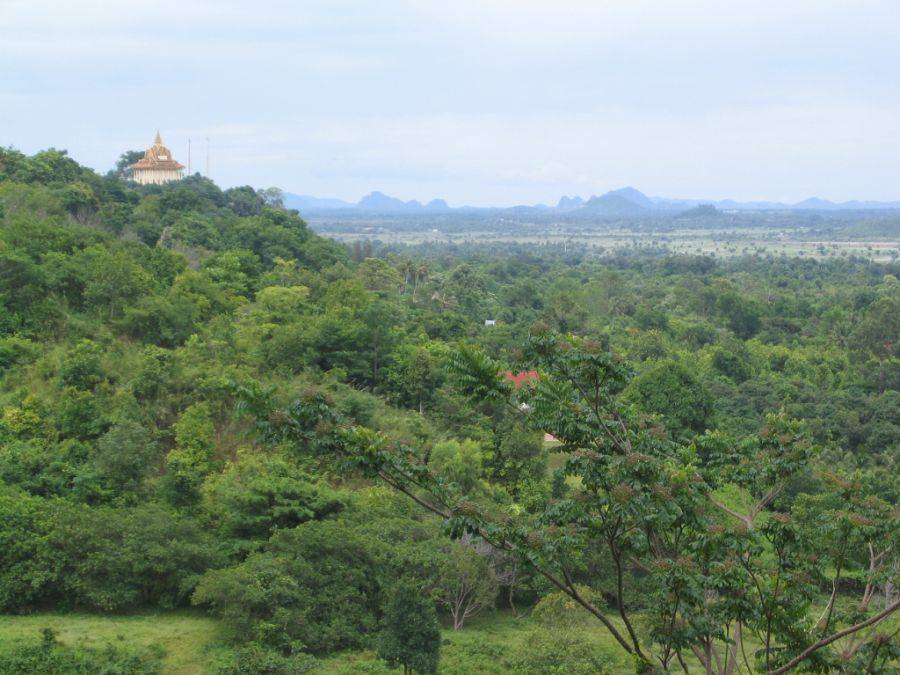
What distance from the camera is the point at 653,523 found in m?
5.57

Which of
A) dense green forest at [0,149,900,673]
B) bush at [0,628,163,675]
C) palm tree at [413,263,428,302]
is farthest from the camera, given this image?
palm tree at [413,263,428,302]

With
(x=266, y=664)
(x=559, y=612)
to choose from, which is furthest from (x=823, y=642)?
(x=559, y=612)

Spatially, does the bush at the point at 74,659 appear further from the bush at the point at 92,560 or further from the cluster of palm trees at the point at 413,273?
the cluster of palm trees at the point at 413,273

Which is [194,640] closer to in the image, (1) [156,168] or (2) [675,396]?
(2) [675,396]

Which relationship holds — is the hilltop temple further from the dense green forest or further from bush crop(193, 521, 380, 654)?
bush crop(193, 521, 380, 654)

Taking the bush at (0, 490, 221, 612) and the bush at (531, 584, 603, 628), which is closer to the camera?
the bush at (0, 490, 221, 612)

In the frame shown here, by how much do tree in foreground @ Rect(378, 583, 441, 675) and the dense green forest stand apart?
3 cm

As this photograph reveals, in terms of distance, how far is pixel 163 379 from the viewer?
1634 centimetres

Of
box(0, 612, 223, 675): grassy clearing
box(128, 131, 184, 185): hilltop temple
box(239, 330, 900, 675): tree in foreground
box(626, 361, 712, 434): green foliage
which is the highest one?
box(128, 131, 184, 185): hilltop temple

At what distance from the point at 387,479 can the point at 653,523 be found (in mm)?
1743

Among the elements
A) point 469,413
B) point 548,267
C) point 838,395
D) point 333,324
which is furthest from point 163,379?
point 548,267

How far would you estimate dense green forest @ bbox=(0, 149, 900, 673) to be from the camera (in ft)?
18.8

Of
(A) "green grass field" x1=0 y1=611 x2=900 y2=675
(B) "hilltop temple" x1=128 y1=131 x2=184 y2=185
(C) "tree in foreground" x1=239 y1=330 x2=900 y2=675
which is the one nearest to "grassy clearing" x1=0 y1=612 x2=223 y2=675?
(A) "green grass field" x1=0 y1=611 x2=900 y2=675

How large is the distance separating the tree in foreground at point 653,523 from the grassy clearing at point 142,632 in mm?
6493
